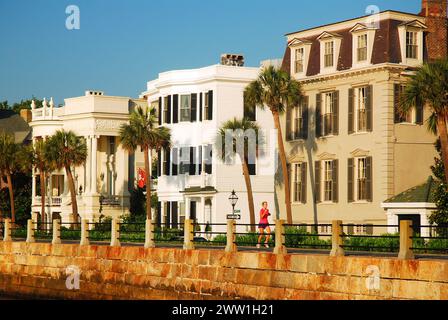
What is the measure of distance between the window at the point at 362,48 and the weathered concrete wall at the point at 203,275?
62.5 ft

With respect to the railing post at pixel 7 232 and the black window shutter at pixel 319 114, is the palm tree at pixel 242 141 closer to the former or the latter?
the black window shutter at pixel 319 114

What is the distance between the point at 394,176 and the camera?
5759 centimetres

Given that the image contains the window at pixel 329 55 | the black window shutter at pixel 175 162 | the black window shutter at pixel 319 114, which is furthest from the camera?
the black window shutter at pixel 175 162

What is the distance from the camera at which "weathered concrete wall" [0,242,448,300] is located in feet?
99.2

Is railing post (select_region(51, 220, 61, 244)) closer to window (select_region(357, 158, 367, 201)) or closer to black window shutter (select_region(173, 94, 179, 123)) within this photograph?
window (select_region(357, 158, 367, 201))

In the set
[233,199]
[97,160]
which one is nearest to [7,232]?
[233,199]

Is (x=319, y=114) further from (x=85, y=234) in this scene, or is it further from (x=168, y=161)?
(x=85, y=234)

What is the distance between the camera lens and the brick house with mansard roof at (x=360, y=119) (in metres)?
57.7

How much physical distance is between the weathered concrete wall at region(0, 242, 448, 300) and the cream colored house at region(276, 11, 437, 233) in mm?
16410

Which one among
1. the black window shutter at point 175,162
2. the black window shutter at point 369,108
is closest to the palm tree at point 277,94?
the black window shutter at point 369,108

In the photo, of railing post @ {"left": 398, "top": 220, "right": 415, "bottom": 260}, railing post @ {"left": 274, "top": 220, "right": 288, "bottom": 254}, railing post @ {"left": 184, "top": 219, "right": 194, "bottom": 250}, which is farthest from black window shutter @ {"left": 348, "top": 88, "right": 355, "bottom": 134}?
railing post @ {"left": 398, "top": 220, "right": 415, "bottom": 260}

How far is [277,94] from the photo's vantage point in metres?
61.1

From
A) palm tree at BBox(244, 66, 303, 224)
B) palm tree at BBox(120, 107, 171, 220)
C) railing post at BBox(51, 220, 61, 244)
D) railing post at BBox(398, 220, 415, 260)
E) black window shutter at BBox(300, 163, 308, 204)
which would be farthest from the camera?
palm tree at BBox(120, 107, 171, 220)
